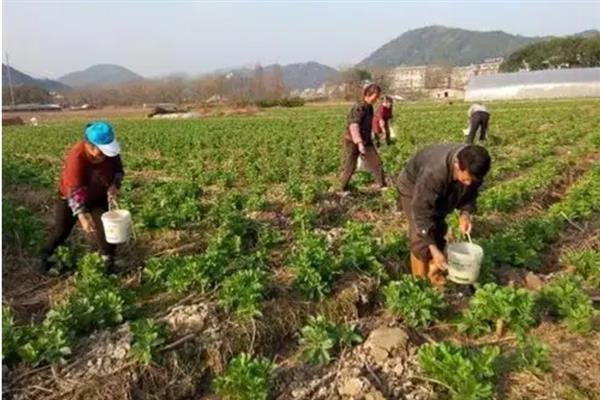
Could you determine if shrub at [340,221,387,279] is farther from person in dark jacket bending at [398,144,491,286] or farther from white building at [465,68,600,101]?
white building at [465,68,600,101]

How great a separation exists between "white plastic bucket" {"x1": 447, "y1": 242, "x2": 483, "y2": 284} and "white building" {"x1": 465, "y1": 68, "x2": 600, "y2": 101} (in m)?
64.5

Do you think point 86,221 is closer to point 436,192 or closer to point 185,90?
point 436,192

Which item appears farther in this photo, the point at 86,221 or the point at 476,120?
the point at 476,120

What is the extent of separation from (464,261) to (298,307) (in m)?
1.53

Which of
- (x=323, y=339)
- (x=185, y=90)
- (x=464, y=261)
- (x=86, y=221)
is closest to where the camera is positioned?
(x=323, y=339)

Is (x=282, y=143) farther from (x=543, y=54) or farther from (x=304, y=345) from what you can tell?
(x=543, y=54)

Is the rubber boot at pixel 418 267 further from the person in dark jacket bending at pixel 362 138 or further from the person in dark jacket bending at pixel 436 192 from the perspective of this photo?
the person in dark jacket bending at pixel 362 138

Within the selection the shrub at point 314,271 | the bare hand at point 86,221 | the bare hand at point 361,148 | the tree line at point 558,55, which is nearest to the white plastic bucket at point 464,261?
the shrub at point 314,271

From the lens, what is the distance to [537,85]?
6475 centimetres

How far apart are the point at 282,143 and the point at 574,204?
40.4 feet

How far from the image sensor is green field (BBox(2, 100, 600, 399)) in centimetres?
418

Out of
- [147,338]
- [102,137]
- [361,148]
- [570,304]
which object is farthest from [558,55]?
[147,338]

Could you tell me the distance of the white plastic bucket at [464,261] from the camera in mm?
4918

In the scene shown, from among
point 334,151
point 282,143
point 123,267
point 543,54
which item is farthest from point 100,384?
point 543,54
